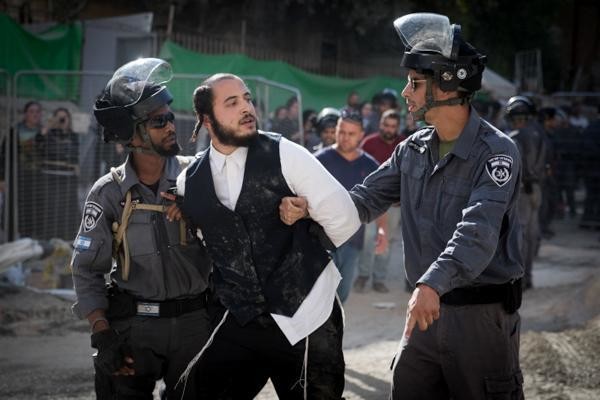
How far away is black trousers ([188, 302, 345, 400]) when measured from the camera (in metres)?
3.74

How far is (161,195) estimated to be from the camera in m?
4.07

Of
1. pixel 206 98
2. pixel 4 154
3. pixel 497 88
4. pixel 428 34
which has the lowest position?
pixel 4 154

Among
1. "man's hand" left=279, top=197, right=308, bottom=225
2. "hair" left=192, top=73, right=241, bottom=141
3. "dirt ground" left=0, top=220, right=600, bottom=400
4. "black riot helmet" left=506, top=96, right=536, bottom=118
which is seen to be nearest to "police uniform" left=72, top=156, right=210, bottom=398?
"hair" left=192, top=73, right=241, bottom=141

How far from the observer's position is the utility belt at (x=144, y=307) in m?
4.05

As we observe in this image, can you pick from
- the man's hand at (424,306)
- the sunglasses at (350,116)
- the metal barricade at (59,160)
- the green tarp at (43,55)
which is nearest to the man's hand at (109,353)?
the man's hand at (424,306)

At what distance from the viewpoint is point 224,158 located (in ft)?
12.7

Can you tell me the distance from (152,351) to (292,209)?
1.01 m

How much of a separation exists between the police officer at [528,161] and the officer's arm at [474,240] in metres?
6.36

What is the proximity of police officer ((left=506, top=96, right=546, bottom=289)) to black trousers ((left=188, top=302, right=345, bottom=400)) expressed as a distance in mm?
6197

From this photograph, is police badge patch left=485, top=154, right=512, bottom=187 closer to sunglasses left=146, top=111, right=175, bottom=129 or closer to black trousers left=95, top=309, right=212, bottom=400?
black trousers left=95, top=309, right=212, bottom=400

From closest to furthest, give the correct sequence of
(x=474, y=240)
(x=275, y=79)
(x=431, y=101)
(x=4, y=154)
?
(x=474, y=240) → (x=431, y=101) → (x=4, y=154) → (x=275, y=79)

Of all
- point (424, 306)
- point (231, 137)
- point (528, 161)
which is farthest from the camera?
point (528, 161)

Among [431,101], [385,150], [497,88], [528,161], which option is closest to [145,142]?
[431,101]

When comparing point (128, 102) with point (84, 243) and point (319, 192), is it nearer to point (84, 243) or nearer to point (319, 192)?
point (84, 243)
